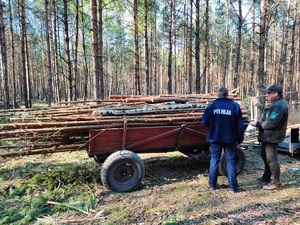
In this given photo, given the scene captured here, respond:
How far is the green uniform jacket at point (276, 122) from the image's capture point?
449cm

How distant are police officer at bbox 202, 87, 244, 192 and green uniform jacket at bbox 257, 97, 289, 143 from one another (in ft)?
1.71

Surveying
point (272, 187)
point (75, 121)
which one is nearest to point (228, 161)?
point (272, 187)

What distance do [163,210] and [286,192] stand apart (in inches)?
97.0

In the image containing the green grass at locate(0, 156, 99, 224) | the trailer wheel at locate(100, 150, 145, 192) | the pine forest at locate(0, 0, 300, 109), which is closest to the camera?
the green grass at locate(0, 156, 99, 224)

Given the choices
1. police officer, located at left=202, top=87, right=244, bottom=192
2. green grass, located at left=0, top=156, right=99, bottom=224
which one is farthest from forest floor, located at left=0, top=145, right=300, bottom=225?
police officer, located at left=202, top=87, right=244, bottom=192

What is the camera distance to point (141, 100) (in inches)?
232

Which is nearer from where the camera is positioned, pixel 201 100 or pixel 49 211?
pixel 49 211

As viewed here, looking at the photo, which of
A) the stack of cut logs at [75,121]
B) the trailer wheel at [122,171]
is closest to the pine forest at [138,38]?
the stack of cut logs at [75,121]

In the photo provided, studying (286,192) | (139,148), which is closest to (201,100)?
(139,148)

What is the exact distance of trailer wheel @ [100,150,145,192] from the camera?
4422 millimetres

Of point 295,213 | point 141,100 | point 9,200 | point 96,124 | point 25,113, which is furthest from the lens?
point 141,100

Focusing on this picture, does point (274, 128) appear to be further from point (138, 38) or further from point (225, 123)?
point (138, 38)

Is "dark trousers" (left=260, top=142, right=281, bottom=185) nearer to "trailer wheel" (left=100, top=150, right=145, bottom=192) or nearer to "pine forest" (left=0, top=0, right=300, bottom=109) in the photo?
"trailer wheel" (left=100, top=150, right=145, bottom=192)

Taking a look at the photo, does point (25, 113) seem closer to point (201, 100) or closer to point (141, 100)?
point (141, 100)
